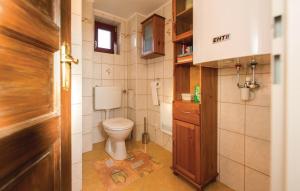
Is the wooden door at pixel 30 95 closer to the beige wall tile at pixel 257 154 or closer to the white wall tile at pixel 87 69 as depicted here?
the beige wall tile at pixel 257 154

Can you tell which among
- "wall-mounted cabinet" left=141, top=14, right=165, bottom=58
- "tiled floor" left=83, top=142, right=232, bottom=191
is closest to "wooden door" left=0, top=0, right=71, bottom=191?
"tiled floor" left=83, top=142, right=232, bottom=191

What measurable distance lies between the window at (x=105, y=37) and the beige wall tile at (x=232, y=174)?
2.29m

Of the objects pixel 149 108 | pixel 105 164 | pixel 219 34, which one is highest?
pixel 219 34

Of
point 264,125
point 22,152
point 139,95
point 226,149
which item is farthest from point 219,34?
point 139,95

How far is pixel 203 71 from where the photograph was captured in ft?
4.35

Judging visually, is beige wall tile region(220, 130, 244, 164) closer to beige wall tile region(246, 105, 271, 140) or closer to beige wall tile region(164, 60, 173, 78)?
beige wall tile region(246, 105, 271, 140)

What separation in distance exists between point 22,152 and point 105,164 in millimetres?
1535

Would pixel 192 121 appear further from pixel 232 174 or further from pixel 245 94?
pixel 232 174

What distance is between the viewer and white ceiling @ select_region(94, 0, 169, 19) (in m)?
2.08

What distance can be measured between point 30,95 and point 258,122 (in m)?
1.48

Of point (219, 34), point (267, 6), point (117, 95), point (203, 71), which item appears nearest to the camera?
point (267, 6)

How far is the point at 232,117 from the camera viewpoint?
4.50 ft

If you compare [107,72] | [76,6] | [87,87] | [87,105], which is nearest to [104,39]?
[107,72]

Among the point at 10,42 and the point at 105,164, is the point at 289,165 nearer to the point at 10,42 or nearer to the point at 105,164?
the point at 10,42
